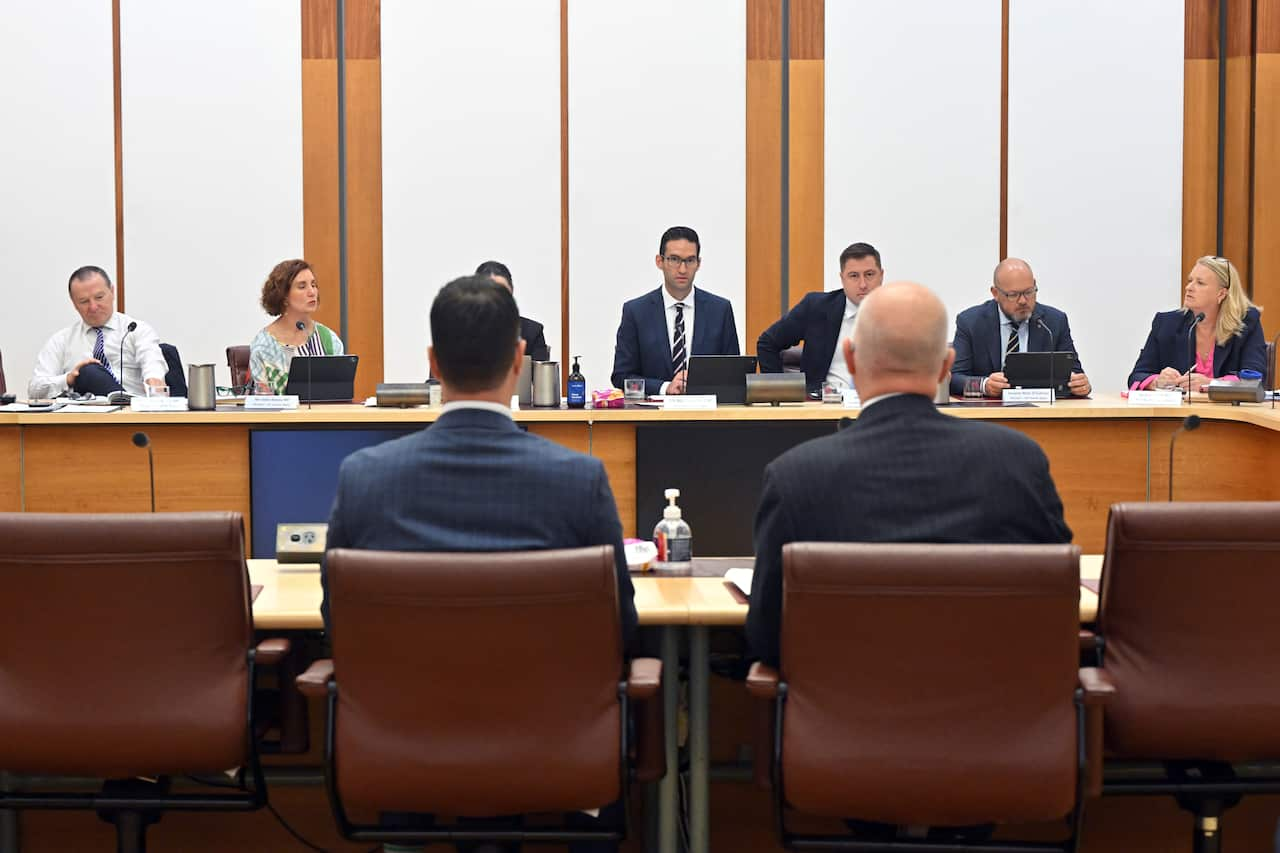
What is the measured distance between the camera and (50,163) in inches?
289

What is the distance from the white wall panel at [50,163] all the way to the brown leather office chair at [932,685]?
21.0ft

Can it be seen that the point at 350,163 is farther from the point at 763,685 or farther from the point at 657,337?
the point at 763,685

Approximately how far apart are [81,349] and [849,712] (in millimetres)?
5206

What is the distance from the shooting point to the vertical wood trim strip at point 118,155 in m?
7.31

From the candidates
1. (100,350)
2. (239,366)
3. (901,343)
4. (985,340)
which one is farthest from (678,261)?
(901,343)

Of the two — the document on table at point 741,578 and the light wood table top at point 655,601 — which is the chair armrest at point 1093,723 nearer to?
the light wood table top at point 655,601

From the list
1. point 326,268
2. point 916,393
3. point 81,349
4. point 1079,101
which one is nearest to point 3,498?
point 81,349

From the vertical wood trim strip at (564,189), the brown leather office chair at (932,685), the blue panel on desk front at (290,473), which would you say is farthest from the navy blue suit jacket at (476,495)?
the vertical wood trim strip at (564,189)

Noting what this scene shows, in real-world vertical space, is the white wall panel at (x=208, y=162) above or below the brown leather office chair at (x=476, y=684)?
above

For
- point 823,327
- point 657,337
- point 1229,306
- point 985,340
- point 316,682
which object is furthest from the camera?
point 657,337

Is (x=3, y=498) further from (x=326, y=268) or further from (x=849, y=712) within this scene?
(x=849, y=712)

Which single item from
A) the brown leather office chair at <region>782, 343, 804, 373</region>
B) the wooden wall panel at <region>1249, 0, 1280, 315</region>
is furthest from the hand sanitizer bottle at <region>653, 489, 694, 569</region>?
the wooden wall panel at <region>1249, 0, 1280, 315</region>

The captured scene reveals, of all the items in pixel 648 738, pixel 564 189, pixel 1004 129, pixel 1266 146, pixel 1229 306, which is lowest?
pixel 648 738

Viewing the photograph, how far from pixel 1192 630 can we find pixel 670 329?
4246 millimetres
